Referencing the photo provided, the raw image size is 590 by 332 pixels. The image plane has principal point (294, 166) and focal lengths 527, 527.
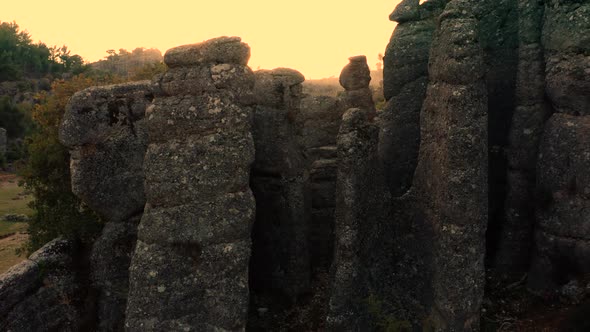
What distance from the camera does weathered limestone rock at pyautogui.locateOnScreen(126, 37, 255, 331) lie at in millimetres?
10281

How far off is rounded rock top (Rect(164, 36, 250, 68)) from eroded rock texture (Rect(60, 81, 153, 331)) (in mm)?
3204

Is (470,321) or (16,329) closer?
(470,321)

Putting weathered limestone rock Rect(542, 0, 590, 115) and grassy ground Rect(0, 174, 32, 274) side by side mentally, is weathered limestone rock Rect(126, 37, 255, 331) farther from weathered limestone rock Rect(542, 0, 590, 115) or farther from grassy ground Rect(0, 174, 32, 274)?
grassy ground Rect(0, 174, 32, 274)

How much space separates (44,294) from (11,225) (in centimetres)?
1928

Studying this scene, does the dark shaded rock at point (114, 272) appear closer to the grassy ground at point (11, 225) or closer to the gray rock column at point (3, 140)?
the grassy ground at point (11, 225)

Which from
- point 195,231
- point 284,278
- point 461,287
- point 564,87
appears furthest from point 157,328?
point 564,87

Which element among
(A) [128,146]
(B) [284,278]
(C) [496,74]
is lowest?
(B) [284,278]

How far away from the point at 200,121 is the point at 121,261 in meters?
4.98

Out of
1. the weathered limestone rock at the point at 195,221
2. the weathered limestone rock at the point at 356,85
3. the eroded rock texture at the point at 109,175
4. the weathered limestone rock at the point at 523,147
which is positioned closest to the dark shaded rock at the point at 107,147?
the eroded rock texture at the point at 109,175

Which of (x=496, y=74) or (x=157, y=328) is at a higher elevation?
(x=496, y=74)

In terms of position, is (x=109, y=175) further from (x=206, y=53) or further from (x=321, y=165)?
(x=321, y=165)

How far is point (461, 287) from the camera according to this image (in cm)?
1029

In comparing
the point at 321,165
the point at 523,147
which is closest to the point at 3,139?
the point at 321,165

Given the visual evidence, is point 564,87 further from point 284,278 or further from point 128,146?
point 128,146
